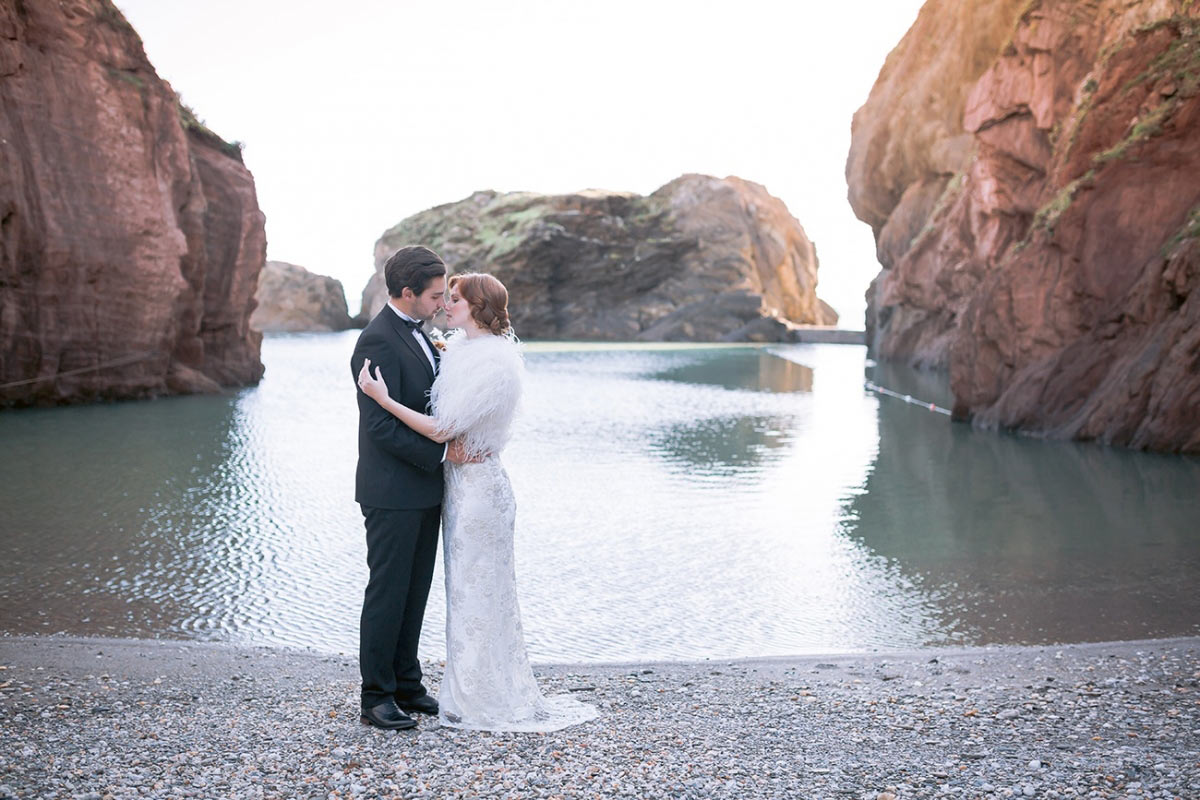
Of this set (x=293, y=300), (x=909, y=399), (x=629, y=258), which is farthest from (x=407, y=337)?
(x=629, y=258)

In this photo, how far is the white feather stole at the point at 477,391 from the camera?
5.41 m

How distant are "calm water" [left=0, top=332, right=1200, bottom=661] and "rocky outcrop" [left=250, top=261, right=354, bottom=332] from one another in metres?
76.2

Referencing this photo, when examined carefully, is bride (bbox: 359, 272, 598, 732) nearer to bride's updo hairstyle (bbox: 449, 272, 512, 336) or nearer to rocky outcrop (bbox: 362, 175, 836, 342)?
bride's updo hairstyle (bbox: 449, 272, 512, 336)

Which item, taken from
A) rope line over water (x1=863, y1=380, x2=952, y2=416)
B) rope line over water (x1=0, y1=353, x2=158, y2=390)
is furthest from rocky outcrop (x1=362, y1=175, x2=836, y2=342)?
rope line over water (x1=0, y1=353, x2=158, y2=390)

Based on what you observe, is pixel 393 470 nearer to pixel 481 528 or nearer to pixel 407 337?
pixel 481 528

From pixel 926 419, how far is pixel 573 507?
14.9 m

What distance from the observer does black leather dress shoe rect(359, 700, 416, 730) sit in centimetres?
542

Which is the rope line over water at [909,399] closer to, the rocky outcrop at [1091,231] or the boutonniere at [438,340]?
the rocky outcrop at [1091,231]

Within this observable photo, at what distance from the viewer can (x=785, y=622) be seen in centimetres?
916

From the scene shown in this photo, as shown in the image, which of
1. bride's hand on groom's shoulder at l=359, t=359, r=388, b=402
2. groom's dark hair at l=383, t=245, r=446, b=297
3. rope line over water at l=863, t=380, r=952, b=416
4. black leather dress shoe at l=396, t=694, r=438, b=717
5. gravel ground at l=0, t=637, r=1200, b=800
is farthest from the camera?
rope line over water at l=863, t=380, r=952, b=416

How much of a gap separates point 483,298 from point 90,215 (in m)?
24.9

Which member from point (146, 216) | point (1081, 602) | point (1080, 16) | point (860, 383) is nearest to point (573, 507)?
point (1081, 602)

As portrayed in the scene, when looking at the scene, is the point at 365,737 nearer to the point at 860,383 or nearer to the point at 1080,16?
the point at 1080,16

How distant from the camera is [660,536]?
496 inches
